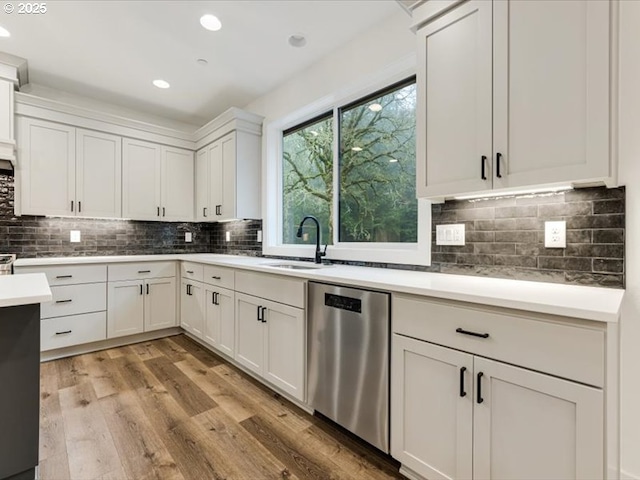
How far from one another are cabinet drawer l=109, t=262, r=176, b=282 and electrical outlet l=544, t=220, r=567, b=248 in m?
3.44

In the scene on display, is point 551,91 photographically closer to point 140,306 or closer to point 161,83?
point 161,83

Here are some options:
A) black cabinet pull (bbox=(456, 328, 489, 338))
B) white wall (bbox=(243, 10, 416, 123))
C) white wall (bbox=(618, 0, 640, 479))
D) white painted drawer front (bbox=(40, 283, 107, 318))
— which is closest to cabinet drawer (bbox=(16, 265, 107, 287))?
white painted drawer front (bbox=(40, 283, 107, 318))

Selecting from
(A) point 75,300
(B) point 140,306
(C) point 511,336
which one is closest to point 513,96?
(C) point 511,336

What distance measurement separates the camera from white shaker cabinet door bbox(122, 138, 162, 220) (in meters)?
3.62

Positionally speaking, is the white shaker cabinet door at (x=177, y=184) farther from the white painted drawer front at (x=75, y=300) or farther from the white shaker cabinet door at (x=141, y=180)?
the white painted drawer front at (x=75, y=300)

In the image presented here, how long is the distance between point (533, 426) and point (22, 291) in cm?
195

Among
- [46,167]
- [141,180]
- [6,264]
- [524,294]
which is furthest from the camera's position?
[141,180]

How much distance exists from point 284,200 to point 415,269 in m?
1.86

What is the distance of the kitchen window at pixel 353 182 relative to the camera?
2275 mm

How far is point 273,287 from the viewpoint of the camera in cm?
220

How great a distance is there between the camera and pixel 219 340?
2.85 metres

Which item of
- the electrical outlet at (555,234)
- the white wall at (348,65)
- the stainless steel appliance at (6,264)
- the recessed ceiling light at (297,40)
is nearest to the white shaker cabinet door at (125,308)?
the stainless steel appliance at (6,264)

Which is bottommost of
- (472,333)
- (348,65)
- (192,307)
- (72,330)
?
(72,330)

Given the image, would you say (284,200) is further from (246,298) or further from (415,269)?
(415,269)
